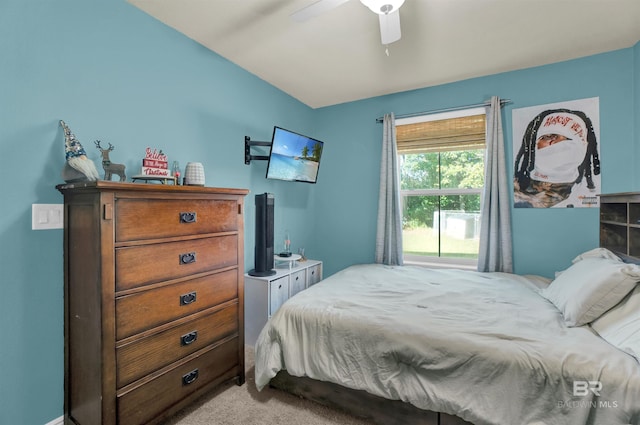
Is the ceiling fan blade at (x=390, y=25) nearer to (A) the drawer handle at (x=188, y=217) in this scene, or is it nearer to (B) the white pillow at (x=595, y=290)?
(A) the drawer handle at (x=188, y=217)

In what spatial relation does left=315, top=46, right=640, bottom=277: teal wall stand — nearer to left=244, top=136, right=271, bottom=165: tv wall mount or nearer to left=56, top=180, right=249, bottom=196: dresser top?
left=244, top=136, right=271, bottom=165: tv wall mount

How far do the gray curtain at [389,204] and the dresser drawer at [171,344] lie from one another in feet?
6.17

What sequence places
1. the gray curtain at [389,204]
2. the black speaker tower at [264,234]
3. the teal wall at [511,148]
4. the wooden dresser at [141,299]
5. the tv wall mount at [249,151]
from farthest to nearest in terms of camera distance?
the gray curtain at [389,204], the tv wall mount at [249,151], the black speaker tower at [264,234], the teal wall at [511,148], the wooden dresser at [141,299]

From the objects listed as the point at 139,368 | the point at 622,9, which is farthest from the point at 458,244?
the point at 139,368

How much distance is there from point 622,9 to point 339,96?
7.65 feet

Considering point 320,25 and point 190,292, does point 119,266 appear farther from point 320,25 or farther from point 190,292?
point 320,25

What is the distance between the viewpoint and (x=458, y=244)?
318 cm

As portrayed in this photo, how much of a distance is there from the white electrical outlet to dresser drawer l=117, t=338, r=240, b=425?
0.93 metres

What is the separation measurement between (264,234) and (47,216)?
142 centimetres

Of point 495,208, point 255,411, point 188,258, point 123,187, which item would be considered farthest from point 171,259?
point 495,208

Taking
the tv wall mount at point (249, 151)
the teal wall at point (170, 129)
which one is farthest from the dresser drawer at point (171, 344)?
the tv wall mount at point (249, 151)

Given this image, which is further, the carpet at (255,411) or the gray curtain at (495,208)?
the gray curtain at (495,208)

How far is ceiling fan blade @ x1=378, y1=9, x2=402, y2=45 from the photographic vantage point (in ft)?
5.09

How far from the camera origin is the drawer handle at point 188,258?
161cm
